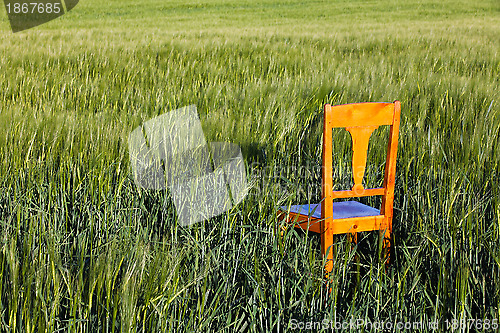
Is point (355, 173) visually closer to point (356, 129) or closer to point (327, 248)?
point (356, 129)

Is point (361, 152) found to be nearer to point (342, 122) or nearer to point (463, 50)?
point (342, 122)

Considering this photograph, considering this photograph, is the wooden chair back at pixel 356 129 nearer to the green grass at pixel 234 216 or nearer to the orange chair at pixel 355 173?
the orange chair at pixel 355 173

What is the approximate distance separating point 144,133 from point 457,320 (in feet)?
4.51

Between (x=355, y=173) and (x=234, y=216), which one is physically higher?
(x=355, y=173)

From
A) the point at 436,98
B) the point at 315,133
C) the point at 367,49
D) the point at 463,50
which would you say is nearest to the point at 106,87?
the point at 315,133

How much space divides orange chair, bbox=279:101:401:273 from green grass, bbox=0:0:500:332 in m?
0.07

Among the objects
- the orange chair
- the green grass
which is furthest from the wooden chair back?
the green grass

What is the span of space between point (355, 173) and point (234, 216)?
1.27ft

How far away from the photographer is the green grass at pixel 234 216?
1002 mm

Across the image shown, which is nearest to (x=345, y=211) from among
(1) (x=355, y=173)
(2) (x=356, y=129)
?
(1) (x=355, y=173)

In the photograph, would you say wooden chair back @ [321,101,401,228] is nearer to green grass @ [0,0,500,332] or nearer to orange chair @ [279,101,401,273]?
orange chair @ [279,101,401,273]

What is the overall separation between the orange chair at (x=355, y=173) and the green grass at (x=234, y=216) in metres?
0.07

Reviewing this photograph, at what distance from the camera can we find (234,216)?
1.36 m

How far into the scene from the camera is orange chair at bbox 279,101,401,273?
1.24 m
